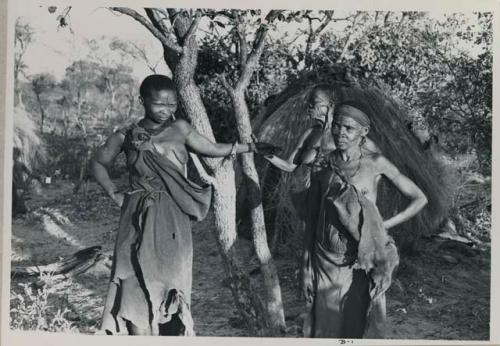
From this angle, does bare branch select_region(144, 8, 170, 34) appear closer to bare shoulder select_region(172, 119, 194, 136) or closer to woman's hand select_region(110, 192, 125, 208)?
bare shoulder select_region(172, 119, 194, 136)

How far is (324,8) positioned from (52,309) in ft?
9.69

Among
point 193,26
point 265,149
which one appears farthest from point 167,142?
point 193,26

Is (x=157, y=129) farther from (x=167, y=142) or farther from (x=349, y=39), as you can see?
(x=349, y=39)

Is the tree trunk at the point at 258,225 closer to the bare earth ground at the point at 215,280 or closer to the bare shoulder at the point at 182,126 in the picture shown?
the bare earth ground at the point at 215,280

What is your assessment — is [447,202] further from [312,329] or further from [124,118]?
Result: [124,118]

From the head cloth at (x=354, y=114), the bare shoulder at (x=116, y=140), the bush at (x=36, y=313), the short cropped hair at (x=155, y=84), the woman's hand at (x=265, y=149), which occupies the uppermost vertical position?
the short cropped hair at (x=155, y=84)

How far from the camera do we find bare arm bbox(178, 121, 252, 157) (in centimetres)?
687

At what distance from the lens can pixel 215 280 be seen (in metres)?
6.95

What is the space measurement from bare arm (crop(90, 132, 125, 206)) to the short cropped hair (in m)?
0.36

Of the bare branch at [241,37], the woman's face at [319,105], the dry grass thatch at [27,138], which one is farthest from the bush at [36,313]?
the woman's face at [319,105]

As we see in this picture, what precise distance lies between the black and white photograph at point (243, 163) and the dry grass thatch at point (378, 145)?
0.6 inches

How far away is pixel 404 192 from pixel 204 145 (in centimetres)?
147

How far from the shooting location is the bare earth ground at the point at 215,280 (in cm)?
682

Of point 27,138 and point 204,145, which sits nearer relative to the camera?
point 204,145
